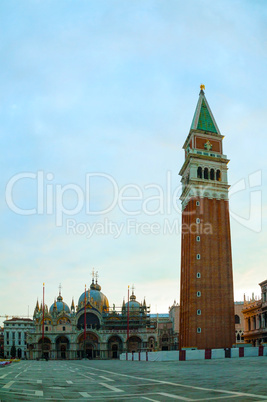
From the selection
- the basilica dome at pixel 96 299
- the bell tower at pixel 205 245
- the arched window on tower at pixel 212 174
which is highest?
the arched window on tower at pixel 212 174

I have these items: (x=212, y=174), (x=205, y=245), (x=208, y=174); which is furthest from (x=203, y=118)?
(x=205, y=245)

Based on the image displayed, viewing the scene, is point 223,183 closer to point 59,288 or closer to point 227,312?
point 227,312

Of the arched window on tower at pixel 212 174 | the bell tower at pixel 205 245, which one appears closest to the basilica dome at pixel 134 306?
the bell tower at pixel 205 245

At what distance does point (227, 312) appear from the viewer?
72.9 metres

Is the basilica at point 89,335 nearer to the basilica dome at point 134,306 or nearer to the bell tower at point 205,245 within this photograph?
the basilica dome at point 134,306

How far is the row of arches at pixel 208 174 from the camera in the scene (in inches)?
3147

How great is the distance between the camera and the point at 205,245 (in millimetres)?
75625

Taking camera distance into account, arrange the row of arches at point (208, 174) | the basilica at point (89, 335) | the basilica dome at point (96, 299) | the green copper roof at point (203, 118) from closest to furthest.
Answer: the row of arches at point (208, 174), the green copper roof at point (203, 118), the basilica at point (89, 335), the basilica dome at point (96, 299)

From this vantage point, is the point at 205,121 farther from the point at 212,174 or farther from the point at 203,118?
the point at 212,174

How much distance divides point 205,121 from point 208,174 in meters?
12.6

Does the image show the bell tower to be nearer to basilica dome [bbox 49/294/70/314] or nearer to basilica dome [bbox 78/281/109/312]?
basilica dome [bbox 78/281/109/312]

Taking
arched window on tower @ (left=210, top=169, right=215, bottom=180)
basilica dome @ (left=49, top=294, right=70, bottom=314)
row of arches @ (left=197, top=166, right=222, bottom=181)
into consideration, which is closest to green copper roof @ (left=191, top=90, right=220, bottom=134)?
row of arches @ (left=197, top=166, right=222, bottom=181)

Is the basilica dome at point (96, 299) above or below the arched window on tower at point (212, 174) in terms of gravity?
below

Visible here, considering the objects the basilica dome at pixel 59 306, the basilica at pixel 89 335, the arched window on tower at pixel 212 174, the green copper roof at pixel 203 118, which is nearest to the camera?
the arched window on tower at pixel 212 174
